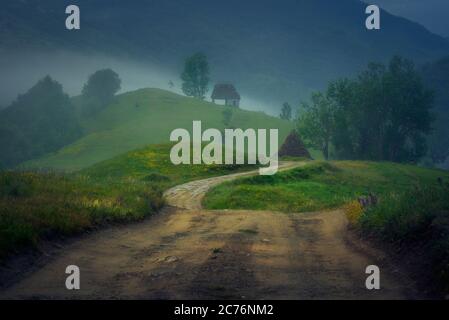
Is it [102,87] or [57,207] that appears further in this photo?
[102,87]

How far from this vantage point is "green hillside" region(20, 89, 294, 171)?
94.6 metres

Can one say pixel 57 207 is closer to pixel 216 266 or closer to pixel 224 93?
pixel 216 266

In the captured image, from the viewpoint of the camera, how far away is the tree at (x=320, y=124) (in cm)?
9356

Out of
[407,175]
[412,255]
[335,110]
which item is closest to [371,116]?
[335,110]

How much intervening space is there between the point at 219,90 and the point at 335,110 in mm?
84680

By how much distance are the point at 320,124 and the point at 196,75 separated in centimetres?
8059

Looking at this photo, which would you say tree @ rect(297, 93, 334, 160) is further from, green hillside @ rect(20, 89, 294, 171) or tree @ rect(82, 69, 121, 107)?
tree @ rect(82, 69, 121, 107)

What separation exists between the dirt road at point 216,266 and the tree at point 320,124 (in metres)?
75.5

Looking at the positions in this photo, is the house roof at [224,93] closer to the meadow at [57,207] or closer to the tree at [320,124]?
the tree at [320,124]

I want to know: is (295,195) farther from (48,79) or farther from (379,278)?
(48,79)

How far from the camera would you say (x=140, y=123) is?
120 metres

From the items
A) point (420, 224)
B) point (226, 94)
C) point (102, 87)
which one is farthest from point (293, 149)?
point (226, 94)

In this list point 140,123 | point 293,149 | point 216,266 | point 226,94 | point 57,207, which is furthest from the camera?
point 226,94

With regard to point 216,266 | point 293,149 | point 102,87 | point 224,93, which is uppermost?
point 224,93
